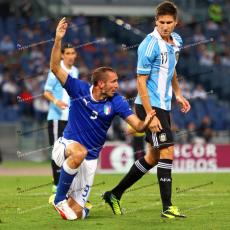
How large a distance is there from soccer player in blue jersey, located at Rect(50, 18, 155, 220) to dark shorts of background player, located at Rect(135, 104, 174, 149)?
444 millimetres

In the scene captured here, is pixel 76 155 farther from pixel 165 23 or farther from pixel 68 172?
pixel 165 23

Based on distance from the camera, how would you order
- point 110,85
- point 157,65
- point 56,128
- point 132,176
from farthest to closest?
point 56,128, point 132,176, point 157,65, point 110,85

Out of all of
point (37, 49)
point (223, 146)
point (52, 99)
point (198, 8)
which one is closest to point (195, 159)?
point (223, 146)

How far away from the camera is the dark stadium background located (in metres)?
24.0

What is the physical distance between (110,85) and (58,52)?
0.73 meters

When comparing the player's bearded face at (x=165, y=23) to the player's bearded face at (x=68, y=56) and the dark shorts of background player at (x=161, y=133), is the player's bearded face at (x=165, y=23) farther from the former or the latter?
the player's bearded face at (x=68, y=56)

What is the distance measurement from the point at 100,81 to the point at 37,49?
1654 centimetres

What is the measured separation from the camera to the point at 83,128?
10586 mm

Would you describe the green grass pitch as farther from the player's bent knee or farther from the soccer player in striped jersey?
the soccer player in striped jersey

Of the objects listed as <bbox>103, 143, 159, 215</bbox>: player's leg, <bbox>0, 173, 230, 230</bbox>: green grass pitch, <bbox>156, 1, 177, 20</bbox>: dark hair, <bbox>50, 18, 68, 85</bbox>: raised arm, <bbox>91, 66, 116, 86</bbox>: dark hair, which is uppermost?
<bbox>156, 1, 177, 20</bbox>: dark hair

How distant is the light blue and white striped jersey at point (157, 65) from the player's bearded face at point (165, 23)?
0.30 feet

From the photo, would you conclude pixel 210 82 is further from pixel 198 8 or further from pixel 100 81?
pixel 100 81

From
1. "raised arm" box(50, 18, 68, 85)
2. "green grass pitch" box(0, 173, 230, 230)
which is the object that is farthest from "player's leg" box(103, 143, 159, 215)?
"raised arm" box(50, 18, 68, 85)

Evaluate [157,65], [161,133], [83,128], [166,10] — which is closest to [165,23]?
[166,10]
